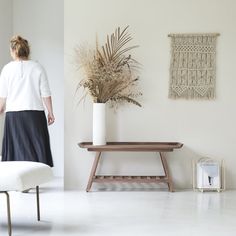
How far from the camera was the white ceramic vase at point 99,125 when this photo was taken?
4.93 metres

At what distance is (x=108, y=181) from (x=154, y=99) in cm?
98

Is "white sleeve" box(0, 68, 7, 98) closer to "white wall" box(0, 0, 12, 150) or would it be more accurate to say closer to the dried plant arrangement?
the dried plant arrangement

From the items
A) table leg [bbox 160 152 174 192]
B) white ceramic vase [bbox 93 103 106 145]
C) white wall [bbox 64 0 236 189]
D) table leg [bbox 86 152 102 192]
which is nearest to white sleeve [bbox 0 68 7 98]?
white wall [bbox 64 0 236 189]

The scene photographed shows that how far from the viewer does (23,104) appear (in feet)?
14.9

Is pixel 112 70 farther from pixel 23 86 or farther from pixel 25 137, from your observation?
pixel 25 137

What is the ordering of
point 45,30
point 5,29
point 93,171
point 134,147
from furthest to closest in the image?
point 45,30, point 5,29, point 93,171, point 134,147

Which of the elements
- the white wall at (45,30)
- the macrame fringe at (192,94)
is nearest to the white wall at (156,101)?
the macrame fringe at (192,94)

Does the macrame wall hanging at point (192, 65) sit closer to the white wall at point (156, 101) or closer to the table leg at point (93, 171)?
the white wall at point (156, 101)

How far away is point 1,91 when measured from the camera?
4.59 meters

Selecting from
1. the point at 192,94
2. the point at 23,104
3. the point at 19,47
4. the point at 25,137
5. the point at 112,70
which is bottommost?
the point at 25,137

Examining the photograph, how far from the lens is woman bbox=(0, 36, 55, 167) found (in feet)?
15.0

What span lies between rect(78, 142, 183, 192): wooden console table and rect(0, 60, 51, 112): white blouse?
698 mm

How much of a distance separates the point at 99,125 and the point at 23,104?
80 centimetres

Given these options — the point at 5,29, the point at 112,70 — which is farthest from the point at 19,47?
the point at 5,29
